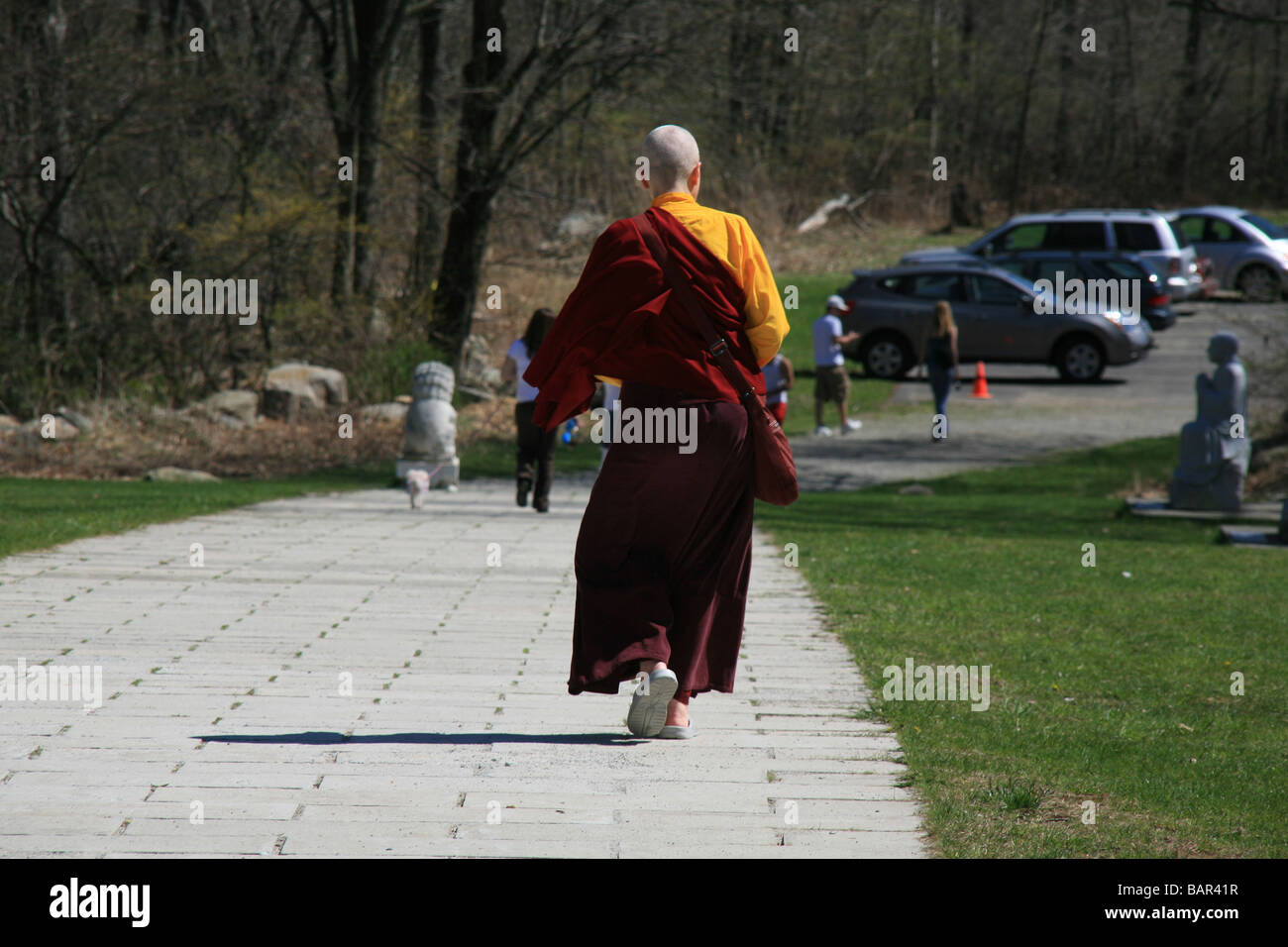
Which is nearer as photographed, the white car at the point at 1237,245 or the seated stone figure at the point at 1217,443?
the seated stone figure at the point at 1217,443

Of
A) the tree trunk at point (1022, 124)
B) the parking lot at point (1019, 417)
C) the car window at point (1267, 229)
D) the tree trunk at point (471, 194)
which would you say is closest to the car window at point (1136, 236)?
the parking lot at point (1019, 417)

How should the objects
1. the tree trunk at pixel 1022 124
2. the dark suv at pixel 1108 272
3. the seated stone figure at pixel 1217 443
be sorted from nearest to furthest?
the seated stone figure at pixel 1217 443, the dark suv at pixel 1108 272, the tree trunk at pixel 1022 124

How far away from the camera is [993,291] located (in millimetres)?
25688

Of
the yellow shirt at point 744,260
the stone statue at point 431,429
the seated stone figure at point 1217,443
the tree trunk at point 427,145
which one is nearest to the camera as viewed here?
the yellow shirt at point 744,260

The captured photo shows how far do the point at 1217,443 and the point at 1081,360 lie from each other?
11913 mm

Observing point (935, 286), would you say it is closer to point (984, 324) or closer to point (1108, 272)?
point (984, 324)

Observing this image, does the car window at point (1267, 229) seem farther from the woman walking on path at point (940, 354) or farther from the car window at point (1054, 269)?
the woman walking on path at point (940, 354)

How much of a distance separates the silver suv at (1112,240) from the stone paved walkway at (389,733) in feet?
77.9

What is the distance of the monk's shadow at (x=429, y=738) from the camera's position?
16.4ft

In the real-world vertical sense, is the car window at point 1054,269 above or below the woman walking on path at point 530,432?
above

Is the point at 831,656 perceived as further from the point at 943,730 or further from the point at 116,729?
the point at 116,729

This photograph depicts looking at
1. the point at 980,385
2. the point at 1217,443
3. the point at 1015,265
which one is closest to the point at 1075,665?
the point at 1217,443

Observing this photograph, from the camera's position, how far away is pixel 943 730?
213 inches
